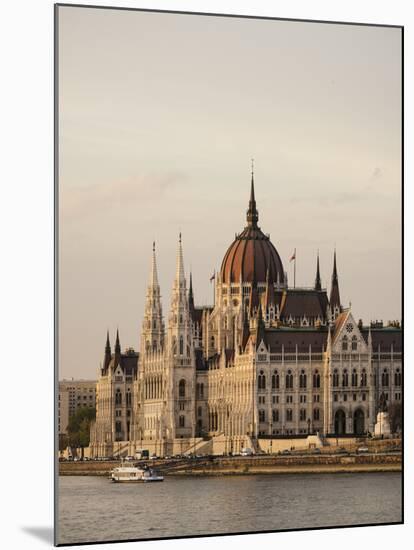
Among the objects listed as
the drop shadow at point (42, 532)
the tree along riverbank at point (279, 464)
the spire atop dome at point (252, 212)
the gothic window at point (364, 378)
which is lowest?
the drop shadow at point (42, 532)

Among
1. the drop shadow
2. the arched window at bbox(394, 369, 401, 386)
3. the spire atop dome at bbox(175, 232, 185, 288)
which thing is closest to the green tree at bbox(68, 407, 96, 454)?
the drop shadow

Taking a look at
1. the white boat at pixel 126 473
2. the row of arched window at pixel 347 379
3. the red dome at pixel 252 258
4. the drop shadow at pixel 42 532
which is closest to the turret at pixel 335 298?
the red dome at pixel 252 258

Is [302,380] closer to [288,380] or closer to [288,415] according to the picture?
[288,380]

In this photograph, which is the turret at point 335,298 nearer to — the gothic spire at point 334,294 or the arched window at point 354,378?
the gothic spire at point 334,294

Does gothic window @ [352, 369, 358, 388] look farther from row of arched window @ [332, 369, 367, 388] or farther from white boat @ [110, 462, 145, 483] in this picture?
white boat @ [110, 462, 145, 483]

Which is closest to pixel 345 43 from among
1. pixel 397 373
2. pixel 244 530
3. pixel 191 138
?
pixel 191 138

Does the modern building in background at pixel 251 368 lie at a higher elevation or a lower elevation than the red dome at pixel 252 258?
lower

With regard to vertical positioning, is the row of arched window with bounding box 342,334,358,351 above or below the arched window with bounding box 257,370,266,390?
above
